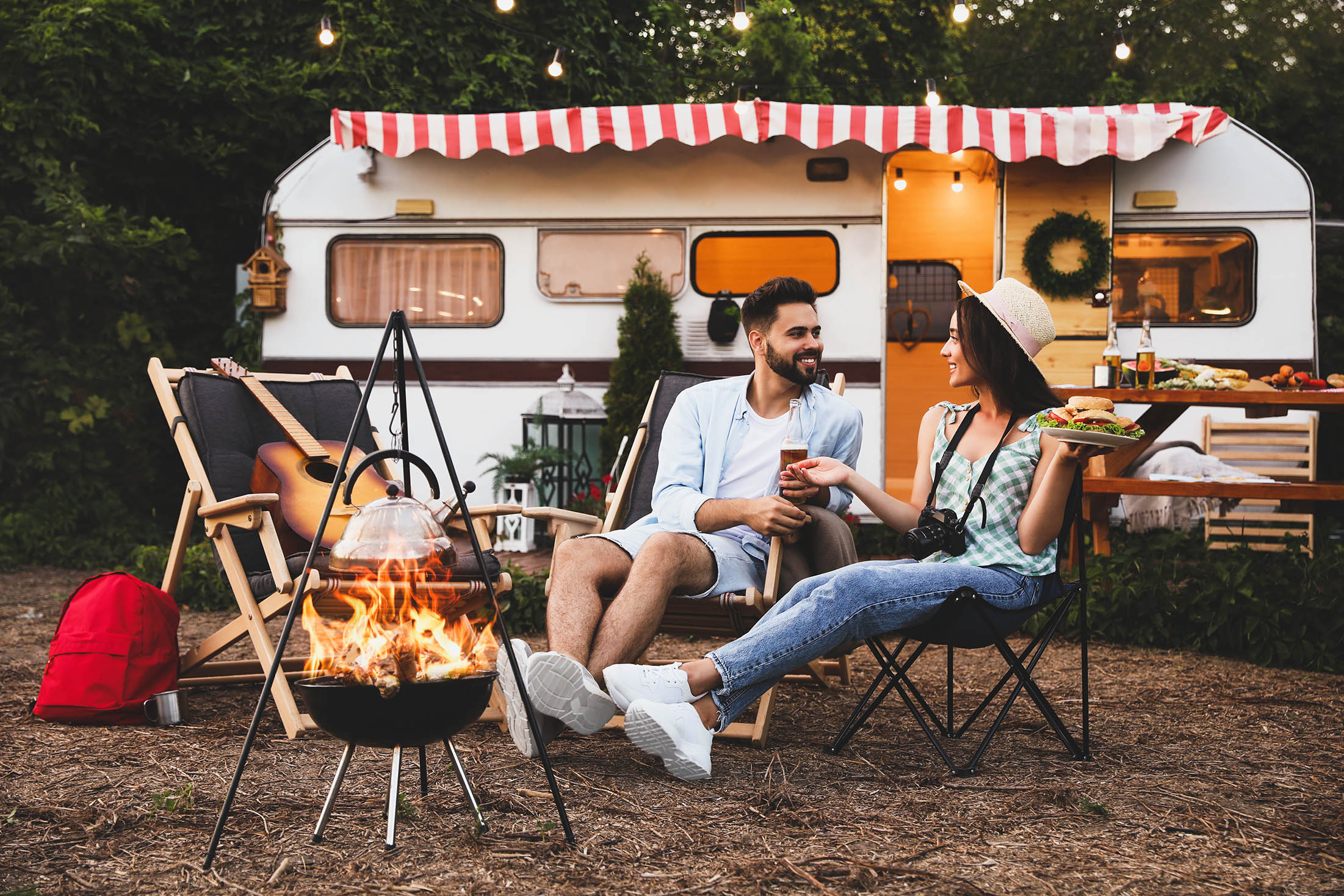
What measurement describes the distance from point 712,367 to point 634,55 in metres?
4.90

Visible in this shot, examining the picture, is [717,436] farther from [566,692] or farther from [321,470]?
[321,470]

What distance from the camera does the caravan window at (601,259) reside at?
22.9ft

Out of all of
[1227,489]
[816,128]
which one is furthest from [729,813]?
[816,128]

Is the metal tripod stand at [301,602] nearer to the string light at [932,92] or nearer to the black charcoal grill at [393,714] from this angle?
the black charcoal grill at [393,714]

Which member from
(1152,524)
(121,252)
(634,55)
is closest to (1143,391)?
(1152,524)

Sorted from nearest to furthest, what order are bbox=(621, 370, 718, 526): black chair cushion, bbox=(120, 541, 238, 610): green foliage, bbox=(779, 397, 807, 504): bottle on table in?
bbox=(779, 397, 807, 504): bottle on table, bbox=(621, 370, 718, 526): black chair cushion, bbox=(120, 541, 238, 610): green foliage

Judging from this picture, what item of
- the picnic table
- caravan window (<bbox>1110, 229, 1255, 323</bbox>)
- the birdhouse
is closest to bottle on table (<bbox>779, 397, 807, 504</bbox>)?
the picnic table

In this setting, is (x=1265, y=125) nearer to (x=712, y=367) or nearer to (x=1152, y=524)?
(x=1152, y=524)

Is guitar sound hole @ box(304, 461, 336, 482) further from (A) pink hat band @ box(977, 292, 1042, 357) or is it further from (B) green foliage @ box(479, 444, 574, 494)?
(B) green foliage @ box(479, 444, 574, 494)

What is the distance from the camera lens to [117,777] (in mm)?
2740

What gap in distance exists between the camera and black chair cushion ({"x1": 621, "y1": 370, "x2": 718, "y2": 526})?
3775mm

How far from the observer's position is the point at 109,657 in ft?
10.8

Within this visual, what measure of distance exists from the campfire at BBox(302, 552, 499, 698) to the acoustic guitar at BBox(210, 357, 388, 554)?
1164mm

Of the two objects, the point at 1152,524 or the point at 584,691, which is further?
the point at 1152,524
